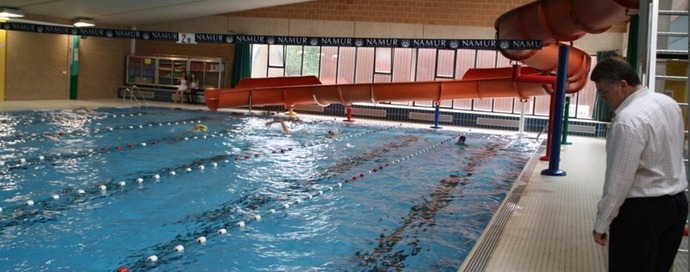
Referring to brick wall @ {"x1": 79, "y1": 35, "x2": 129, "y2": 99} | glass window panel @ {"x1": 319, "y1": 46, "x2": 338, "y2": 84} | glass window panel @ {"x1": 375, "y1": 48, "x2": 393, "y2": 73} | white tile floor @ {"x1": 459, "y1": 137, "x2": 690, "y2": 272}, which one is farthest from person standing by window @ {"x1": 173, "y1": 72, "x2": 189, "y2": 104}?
white tile floor @ {"x1": 459, "y1": 137, "x2": 690, "y2": 272}

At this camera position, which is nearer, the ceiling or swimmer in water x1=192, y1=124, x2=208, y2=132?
swimmer in water x1=192, y1=124, x2=208, y2=132

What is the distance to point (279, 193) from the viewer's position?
28.3 feet

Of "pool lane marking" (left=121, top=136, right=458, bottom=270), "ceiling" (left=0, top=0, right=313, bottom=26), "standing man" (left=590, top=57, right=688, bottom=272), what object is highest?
"ceiling" (left=0, top=0, right=313, bottom=26)

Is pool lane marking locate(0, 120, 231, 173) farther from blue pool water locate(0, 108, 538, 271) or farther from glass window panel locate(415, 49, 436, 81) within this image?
glass window panel locate(415, 49, 436, 81)

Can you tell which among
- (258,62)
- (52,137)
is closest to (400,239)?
(52,137)

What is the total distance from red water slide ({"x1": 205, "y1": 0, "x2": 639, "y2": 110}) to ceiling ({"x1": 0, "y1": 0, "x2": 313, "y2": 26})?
131 inches

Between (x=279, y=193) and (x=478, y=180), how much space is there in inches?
→ 134

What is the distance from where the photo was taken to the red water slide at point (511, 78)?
8.63m

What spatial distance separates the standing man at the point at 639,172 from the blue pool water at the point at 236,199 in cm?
256

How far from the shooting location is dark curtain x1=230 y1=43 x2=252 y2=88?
84.2ft

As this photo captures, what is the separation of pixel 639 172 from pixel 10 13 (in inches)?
790

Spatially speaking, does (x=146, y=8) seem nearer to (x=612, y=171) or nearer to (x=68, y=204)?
(x=68, y=204)

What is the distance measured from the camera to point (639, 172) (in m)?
3.26

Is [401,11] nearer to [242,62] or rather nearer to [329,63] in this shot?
[329,63]
